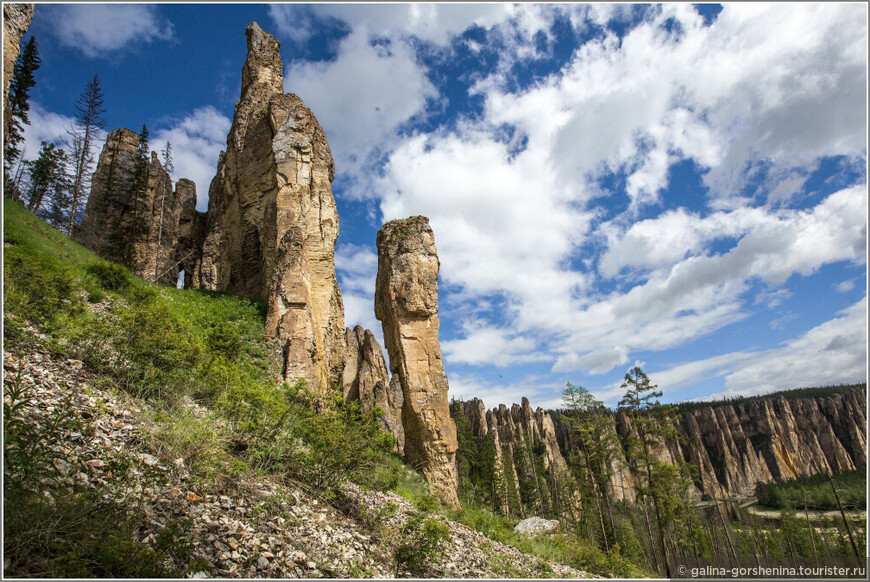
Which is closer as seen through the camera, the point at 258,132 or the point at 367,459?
the point at 367,459

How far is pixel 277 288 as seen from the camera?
1524cm

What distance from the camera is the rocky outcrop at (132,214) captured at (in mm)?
32750

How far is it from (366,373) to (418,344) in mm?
15912

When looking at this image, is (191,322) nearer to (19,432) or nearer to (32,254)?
(32,254)

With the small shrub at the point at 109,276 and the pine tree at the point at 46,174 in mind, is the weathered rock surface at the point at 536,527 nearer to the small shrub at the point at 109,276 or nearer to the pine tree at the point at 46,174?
the small shrub at the point at 109,276

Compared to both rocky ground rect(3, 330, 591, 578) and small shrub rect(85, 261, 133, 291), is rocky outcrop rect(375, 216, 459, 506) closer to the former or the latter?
small shrub rect(85, 261, 133, 291)

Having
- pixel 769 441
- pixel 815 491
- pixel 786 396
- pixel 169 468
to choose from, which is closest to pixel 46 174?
pixel 169 468

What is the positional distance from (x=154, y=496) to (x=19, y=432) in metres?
1.68

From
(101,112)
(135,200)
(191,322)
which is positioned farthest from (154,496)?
(101,112)

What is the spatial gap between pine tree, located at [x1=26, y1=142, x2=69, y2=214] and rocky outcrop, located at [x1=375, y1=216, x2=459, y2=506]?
31.9 m

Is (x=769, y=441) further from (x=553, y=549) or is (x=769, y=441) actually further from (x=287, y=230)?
(x=287, y=230)

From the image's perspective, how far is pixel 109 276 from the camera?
13.4 m

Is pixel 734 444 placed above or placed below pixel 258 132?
below

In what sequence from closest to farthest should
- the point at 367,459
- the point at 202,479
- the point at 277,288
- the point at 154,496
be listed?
Answer: the point at 154,496 < the point at 202,479 < the point at 367,459 < the point at 277,288
